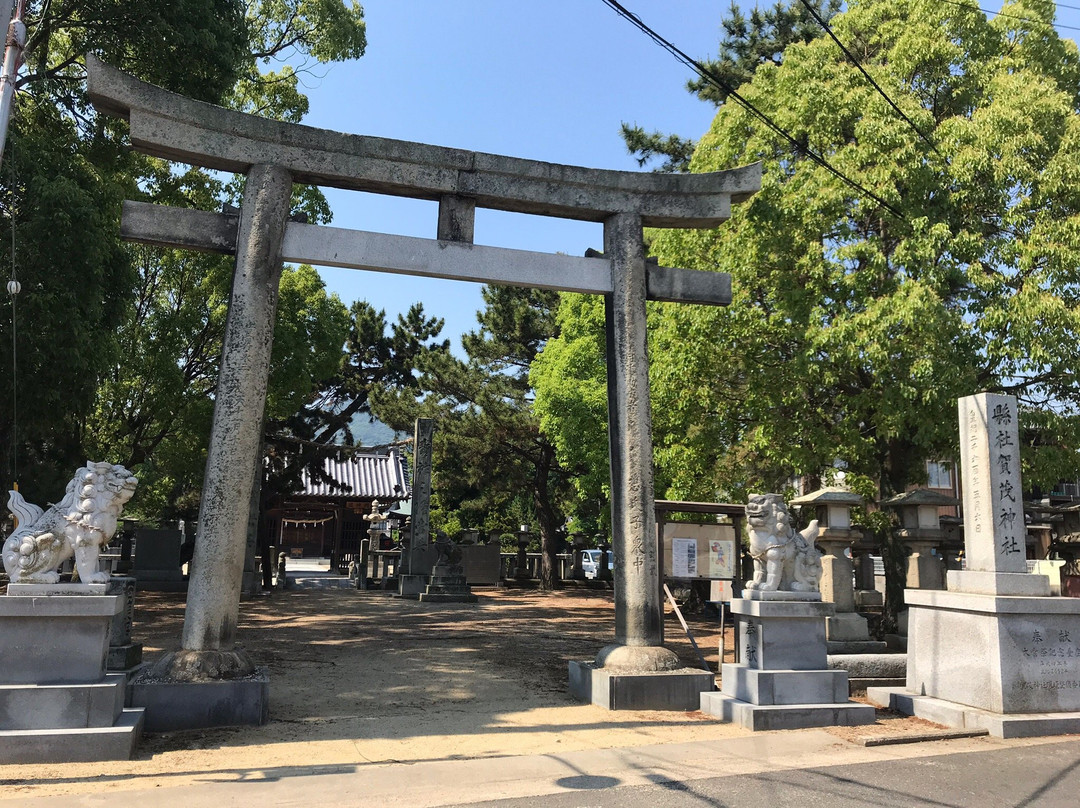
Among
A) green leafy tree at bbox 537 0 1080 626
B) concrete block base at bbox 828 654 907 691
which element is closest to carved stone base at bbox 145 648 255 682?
concrete block base at bbox 828 654 907 691

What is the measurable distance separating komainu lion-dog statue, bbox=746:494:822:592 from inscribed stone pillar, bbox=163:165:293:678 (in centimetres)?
503

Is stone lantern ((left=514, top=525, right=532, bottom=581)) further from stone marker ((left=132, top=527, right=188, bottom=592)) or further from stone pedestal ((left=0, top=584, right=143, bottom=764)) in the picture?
stone pedestal ((left=0, top=584, right=143, bottom=764))

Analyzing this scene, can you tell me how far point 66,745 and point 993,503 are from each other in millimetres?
8483

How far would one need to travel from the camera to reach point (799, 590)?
7.82 m

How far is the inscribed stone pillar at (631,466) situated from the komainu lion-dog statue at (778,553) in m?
1.10

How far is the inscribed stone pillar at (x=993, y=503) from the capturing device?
7.62 metres

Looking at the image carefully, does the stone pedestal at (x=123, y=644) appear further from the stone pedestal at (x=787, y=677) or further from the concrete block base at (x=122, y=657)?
the stone pedestal at (x=787, y=677)

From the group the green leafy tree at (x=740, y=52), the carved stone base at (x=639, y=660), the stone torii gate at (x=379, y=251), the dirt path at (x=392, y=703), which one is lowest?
the dirt path at (x=392, y=703)

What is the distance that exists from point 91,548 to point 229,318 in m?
2.46

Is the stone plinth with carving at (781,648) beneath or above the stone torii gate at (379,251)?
beneath

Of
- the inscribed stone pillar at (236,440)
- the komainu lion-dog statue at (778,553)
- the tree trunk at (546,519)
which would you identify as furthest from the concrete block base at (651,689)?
the tree trunk at (546,519)

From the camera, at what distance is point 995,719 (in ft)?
23.2

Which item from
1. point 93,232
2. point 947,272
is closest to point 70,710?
point 93,232

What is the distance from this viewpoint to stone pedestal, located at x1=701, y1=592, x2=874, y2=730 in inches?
291
